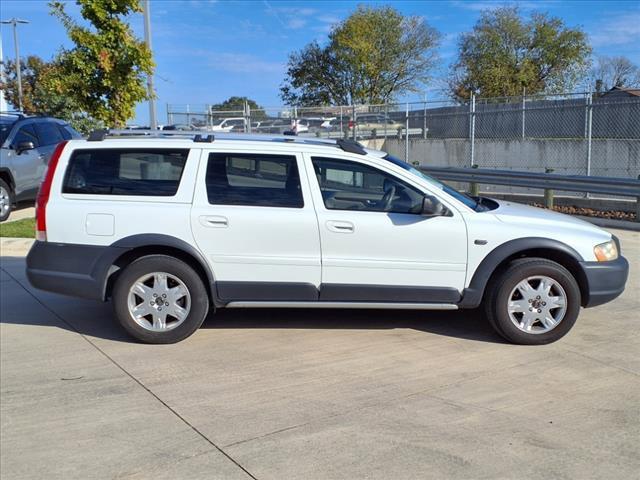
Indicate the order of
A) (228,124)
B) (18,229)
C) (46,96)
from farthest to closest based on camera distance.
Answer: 1. (228,124)
2. (46,96)
3. (18,229)

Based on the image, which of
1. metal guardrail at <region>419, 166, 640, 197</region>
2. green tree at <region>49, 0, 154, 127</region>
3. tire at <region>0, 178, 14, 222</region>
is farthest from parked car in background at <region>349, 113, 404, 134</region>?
tire at <region>0, 178, 14, 222</region>

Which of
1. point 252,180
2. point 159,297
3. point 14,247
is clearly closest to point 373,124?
point 14,247

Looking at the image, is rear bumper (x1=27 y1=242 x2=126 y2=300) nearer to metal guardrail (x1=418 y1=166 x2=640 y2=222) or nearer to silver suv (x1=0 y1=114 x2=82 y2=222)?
silver suv (x1=0 y1=114 x2=82 y2=222)

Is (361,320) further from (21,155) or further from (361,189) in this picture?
(21,155)

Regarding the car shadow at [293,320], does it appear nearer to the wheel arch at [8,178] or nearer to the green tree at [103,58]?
the wheel arch at [8,178]

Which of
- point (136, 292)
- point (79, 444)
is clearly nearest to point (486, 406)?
point (79, 444)

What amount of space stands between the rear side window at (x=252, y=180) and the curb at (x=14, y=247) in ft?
16.7

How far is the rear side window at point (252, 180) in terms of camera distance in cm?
525

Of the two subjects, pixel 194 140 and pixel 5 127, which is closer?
pixel 194 140

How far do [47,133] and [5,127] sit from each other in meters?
0.94

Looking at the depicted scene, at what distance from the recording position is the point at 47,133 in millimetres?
12680

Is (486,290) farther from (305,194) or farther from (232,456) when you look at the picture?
(232,456)

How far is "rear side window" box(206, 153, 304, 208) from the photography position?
525 cm

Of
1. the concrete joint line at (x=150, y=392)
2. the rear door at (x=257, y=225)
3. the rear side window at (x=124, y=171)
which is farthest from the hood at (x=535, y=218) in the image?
the concrete joint line at (x=150, y=392)
